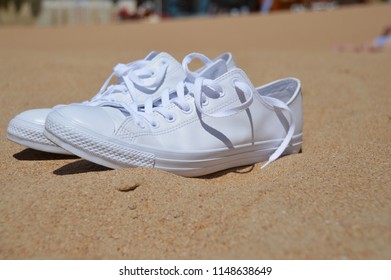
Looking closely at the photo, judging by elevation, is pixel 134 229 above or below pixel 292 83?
below

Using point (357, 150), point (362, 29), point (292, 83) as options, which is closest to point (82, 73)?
point (292, 83)

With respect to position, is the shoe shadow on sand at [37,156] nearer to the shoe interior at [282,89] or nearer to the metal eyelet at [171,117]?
the metal eyelet at [171,117]

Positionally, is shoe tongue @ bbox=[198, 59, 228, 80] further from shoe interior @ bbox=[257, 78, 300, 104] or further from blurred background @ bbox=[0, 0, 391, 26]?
blurred background @ bbox=[0, 0, 391, 26]

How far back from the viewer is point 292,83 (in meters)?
1.91

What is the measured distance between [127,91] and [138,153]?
0.44m

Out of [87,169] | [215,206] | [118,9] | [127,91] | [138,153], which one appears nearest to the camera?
[215,206]

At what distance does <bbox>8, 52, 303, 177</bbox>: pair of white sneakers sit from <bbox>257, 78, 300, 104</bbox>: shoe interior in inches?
0.6

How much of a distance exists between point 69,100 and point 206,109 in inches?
50.5

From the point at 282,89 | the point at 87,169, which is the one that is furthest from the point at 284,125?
the point at 87,169

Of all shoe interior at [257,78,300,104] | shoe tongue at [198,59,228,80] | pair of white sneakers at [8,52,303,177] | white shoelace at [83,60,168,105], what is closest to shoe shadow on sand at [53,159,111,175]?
pair of white sneakers at [8,52,303,177]

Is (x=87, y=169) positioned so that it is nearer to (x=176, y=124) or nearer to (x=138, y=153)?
(x=138, y=153)

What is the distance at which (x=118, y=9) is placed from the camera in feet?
50.4

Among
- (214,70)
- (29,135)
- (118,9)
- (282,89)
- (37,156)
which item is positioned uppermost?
(214,70)
